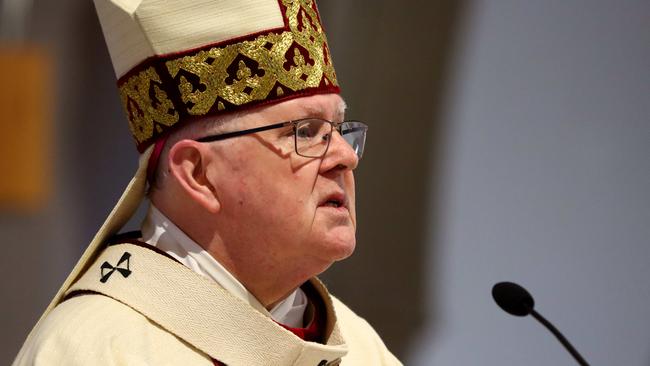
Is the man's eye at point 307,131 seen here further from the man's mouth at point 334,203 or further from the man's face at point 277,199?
the man's mouth at point 334,203

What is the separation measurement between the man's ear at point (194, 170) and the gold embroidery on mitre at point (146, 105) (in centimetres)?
7

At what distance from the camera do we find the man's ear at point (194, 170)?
2.35 metres

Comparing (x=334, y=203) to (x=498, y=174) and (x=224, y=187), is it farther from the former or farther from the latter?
(x=498, y=174)

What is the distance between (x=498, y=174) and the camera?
3.62m

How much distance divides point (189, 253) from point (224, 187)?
6.7 inches

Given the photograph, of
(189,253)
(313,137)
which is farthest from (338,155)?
(189,253)

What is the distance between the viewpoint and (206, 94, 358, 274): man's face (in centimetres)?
232

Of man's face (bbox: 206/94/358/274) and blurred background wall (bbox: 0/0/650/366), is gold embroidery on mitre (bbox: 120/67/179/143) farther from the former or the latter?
blurred background wall (bbox: 0/0/650/366)

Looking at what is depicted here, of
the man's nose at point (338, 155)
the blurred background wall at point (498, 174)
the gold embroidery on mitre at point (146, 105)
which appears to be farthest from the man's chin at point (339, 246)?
the blurred background wall at point (498, 174)

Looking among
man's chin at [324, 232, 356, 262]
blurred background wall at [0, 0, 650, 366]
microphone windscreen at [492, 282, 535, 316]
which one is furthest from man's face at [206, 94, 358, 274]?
blurred background wall at [0, 0, 650, 366]

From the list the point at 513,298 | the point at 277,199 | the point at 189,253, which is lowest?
the point at 513,298

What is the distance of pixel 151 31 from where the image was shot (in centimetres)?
237

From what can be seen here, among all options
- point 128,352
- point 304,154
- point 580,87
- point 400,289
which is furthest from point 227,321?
point 580,87

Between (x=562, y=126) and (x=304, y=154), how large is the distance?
1456 millimetres
